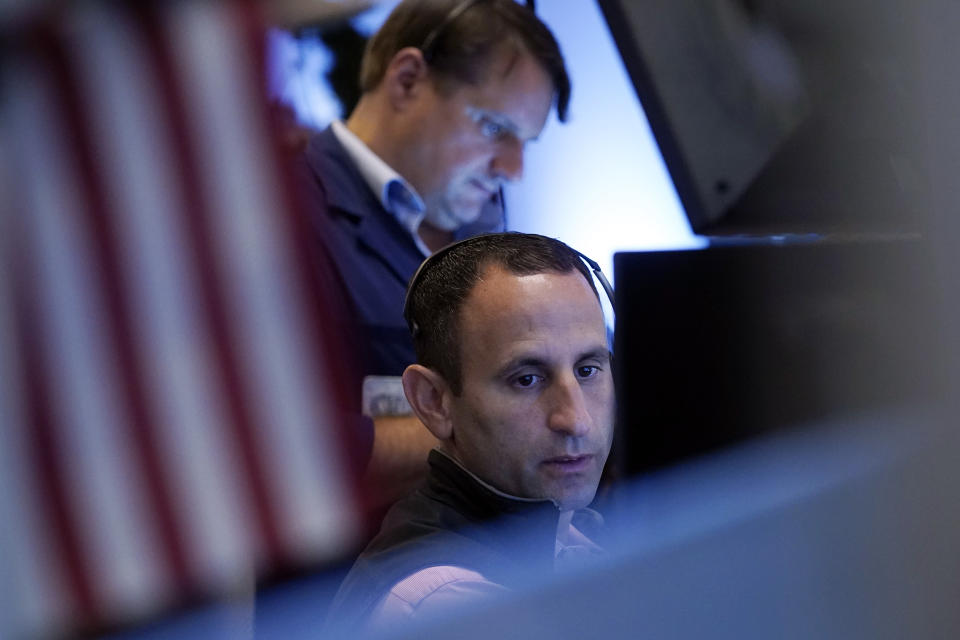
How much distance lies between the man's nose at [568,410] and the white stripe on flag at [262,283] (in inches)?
28.9

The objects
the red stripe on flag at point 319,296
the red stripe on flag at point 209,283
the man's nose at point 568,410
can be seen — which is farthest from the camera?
the red stripe on flag at point 209,283

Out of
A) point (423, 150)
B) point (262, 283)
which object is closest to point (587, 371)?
point (423, 150)

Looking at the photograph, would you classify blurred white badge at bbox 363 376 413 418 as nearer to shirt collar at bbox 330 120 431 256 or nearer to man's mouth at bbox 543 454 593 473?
shirt collar at bbox 330 120 431 256

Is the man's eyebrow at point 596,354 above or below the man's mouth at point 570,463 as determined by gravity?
above

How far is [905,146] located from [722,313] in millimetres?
560

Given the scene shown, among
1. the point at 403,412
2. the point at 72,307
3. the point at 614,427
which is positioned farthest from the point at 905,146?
the point at 72,307

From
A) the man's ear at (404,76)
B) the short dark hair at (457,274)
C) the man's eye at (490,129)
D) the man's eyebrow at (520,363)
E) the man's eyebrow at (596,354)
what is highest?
the man's ear at (404,76)

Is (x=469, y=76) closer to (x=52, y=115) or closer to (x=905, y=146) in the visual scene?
(x=52, y=115)

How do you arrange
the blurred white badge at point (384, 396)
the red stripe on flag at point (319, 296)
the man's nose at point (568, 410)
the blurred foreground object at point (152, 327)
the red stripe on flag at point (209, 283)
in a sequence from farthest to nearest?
the red stripe on flag at point (209, 283), the blurred foreground object at point (152, 327), the red stripe on flag at point (319, 296), the blurred white badge at point (384, 396), the man's nose at point (568, 410)

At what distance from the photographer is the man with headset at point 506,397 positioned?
0.77 m

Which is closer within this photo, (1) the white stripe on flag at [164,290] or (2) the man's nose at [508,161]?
(2) the man's nose at [508,161]

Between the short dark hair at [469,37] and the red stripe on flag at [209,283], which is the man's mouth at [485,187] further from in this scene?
the red stripe on flag at [209,283]

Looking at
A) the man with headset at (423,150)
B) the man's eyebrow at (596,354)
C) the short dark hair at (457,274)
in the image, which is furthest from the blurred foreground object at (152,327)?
the man's eyebrow at (596,354)

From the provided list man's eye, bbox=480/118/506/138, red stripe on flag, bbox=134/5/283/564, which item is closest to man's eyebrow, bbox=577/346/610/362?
man's eye, bbox=480/118/506/138
